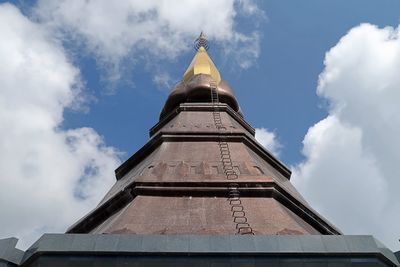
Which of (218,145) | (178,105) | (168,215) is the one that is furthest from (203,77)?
(168,215)

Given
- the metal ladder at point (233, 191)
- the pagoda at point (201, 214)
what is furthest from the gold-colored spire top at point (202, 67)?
the metal ladder at point (233, 191)

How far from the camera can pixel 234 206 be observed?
38.4 feet

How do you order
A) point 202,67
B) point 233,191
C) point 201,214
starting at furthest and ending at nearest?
1. point 202,67
2. point 233,191
3. point 201,214

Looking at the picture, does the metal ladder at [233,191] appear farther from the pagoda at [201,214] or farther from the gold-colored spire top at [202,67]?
the gold-colored spire top at [202,67]

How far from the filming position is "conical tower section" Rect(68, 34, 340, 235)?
434 inches

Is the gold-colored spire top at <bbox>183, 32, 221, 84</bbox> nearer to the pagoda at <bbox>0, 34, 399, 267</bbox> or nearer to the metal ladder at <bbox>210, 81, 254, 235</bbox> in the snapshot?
the pagoda at <bbox>0, 34, 399, 267</bbox>

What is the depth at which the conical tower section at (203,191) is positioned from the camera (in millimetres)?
11023

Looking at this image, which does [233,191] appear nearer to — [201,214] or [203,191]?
[203,191]

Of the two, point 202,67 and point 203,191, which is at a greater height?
point 202,67

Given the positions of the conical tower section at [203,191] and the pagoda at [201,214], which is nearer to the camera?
the pagoda at [201,214]

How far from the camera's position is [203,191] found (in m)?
12.2

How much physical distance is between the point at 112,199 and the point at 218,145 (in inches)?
142

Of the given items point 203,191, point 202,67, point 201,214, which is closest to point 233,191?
point 203,191

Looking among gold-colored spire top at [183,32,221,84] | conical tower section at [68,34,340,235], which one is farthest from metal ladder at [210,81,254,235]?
gold-colored spire top at [183,32,221,84]
